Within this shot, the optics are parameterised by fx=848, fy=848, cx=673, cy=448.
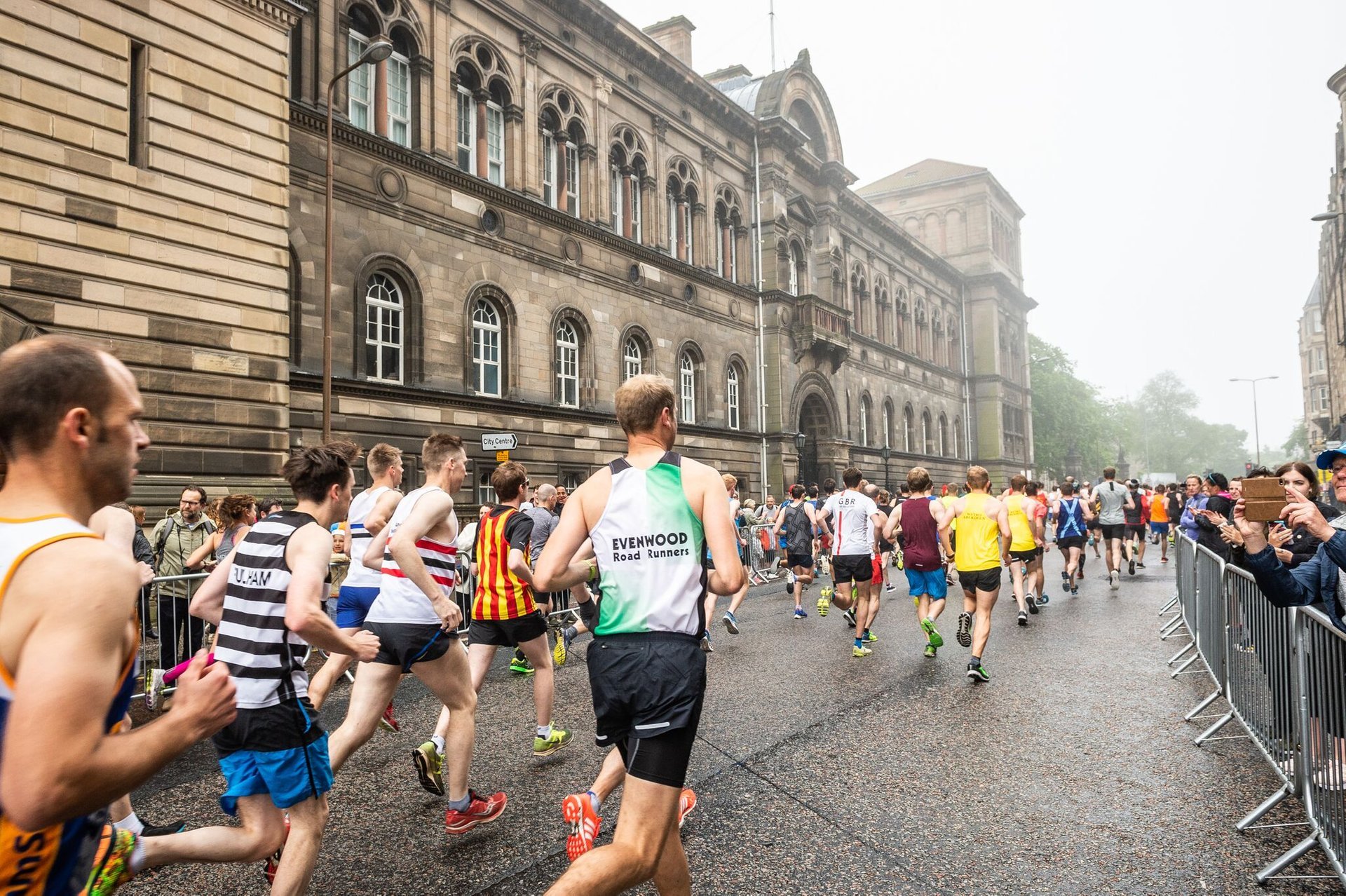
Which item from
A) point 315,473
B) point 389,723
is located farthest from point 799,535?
point 315,473

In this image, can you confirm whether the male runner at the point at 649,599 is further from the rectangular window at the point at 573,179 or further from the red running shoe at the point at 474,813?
the rectangular window at the point at 573,179

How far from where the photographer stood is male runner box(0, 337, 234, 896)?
5.07 ft

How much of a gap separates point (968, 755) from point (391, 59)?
59.6ft

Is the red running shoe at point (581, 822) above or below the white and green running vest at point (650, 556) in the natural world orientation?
below

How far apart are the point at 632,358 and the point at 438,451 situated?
19.9m

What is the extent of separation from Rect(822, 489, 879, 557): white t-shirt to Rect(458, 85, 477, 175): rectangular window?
13.3 metres

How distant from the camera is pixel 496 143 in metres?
20.8

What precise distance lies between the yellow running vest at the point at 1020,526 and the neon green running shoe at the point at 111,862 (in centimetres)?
1272

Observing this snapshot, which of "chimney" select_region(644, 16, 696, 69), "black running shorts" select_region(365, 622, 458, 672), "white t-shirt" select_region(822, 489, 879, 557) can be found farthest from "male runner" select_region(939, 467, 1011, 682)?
"chimney" select_region(644, 16, 696, 69)

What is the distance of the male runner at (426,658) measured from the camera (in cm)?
451

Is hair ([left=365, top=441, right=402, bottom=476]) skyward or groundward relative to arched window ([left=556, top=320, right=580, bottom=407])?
groundward

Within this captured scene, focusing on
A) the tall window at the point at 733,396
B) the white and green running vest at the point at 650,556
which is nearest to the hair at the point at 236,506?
the white and green running vest at the point at 650,556

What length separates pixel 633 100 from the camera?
25125mm

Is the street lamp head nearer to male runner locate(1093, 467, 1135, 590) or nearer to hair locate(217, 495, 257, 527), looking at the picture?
hair locate(217, 495, 257, 527)
